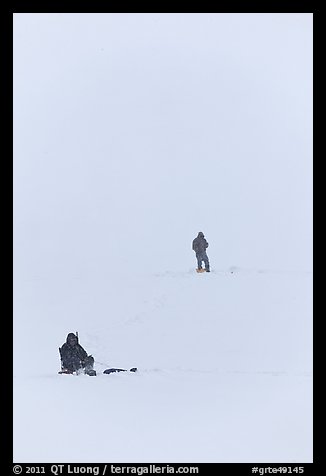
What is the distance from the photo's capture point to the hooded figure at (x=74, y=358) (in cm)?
1238

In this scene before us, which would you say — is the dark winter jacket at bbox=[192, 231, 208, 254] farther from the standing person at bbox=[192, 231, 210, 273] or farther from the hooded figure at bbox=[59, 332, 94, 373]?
the hooded figure at bbox=[59, 332, 94, 373]

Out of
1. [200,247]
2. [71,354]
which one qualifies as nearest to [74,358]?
[71,354]

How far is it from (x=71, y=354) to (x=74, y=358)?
0.35 feet

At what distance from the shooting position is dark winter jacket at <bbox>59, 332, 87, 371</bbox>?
12.3 metres

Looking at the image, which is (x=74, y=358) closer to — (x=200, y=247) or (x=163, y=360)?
(x=163, y=360)

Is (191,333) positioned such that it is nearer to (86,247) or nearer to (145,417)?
(145,417)

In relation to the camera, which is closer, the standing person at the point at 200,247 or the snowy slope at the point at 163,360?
the snowy slope at the point at 163,360

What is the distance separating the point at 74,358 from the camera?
12.4 metres

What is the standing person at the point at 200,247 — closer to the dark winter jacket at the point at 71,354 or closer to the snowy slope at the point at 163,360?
the snowy slope at the point at 163,360

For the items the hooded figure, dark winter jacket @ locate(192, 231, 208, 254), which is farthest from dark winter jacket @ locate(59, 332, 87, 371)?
dark winter jacket @ locate(192, 231, 208, 254)

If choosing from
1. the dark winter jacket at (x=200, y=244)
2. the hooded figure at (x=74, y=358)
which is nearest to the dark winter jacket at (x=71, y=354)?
the hooded figure at (x=74, y=358)

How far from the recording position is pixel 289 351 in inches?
529
